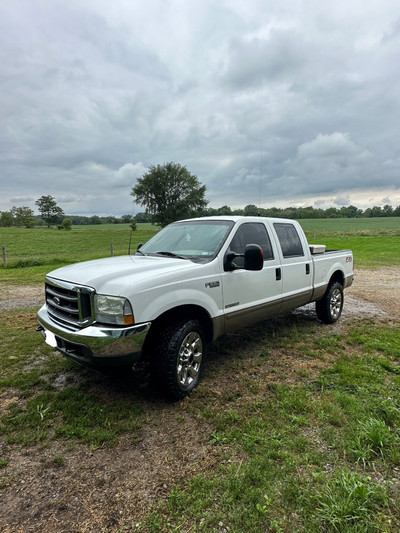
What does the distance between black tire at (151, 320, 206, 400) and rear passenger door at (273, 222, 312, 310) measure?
1.78 metres

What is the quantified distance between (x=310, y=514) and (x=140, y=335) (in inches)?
66.7

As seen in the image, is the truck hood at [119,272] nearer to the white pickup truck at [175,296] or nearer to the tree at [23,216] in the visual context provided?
the white pickup truck at [175,296]

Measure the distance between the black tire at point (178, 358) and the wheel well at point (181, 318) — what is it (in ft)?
0.19

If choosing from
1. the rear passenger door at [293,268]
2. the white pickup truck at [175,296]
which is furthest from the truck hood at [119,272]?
the rear passenger door at [293,268]

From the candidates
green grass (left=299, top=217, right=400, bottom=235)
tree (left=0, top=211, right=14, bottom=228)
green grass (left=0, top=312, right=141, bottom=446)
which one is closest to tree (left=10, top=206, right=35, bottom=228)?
tree (left=0, top=211, right=14, bottom=228)

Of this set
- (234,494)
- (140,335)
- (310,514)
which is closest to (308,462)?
(310,514)

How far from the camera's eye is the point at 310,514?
183cm

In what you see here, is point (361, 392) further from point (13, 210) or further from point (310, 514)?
point (13, 210)

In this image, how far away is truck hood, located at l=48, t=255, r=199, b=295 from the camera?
2.69m

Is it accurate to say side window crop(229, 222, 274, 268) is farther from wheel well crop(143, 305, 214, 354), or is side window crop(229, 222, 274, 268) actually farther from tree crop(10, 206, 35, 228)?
tree crop(10, 206, 35, 228)

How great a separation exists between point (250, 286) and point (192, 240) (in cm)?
95

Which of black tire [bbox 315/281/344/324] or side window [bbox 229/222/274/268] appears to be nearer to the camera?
side window [bbox 229/222/274/268]

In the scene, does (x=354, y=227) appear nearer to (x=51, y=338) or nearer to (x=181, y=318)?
(x=181, y=318)

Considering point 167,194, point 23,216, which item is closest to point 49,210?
point 23,216
